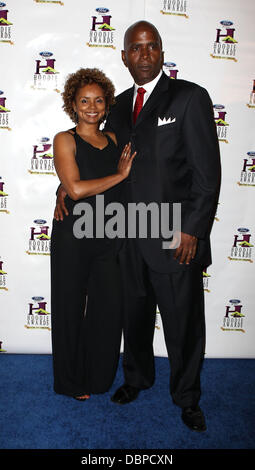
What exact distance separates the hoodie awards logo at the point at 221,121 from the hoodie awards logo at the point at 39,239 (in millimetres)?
1426

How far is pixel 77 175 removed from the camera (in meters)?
1.84

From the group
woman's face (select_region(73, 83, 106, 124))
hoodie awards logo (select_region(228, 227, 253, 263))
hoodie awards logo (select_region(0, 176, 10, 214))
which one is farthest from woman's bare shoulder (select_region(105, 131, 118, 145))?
hoodie awards logo (select_region(228, 227, 253, 263))

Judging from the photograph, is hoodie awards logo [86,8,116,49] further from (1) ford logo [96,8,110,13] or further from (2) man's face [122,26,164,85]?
(2) man's face [122,26,164,85]

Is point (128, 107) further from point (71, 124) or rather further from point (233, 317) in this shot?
point (233, 317)

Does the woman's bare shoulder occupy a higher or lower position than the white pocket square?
lower

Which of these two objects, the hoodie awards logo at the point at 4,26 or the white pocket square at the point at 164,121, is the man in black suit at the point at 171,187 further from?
the hoodie awards logo at the point at 4,26

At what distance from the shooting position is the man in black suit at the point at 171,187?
172 cm

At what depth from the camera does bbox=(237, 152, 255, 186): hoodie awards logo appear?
250 cm

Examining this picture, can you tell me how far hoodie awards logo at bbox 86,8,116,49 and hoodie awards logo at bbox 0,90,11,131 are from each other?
69cm

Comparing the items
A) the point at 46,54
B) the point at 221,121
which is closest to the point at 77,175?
the point at 46,54

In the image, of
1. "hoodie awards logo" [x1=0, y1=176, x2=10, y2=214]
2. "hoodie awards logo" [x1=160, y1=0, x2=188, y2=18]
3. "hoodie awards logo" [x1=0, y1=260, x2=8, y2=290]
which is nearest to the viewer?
"hoodie awards logo" [x1=160, y1=0, x2=188, y2=18]
